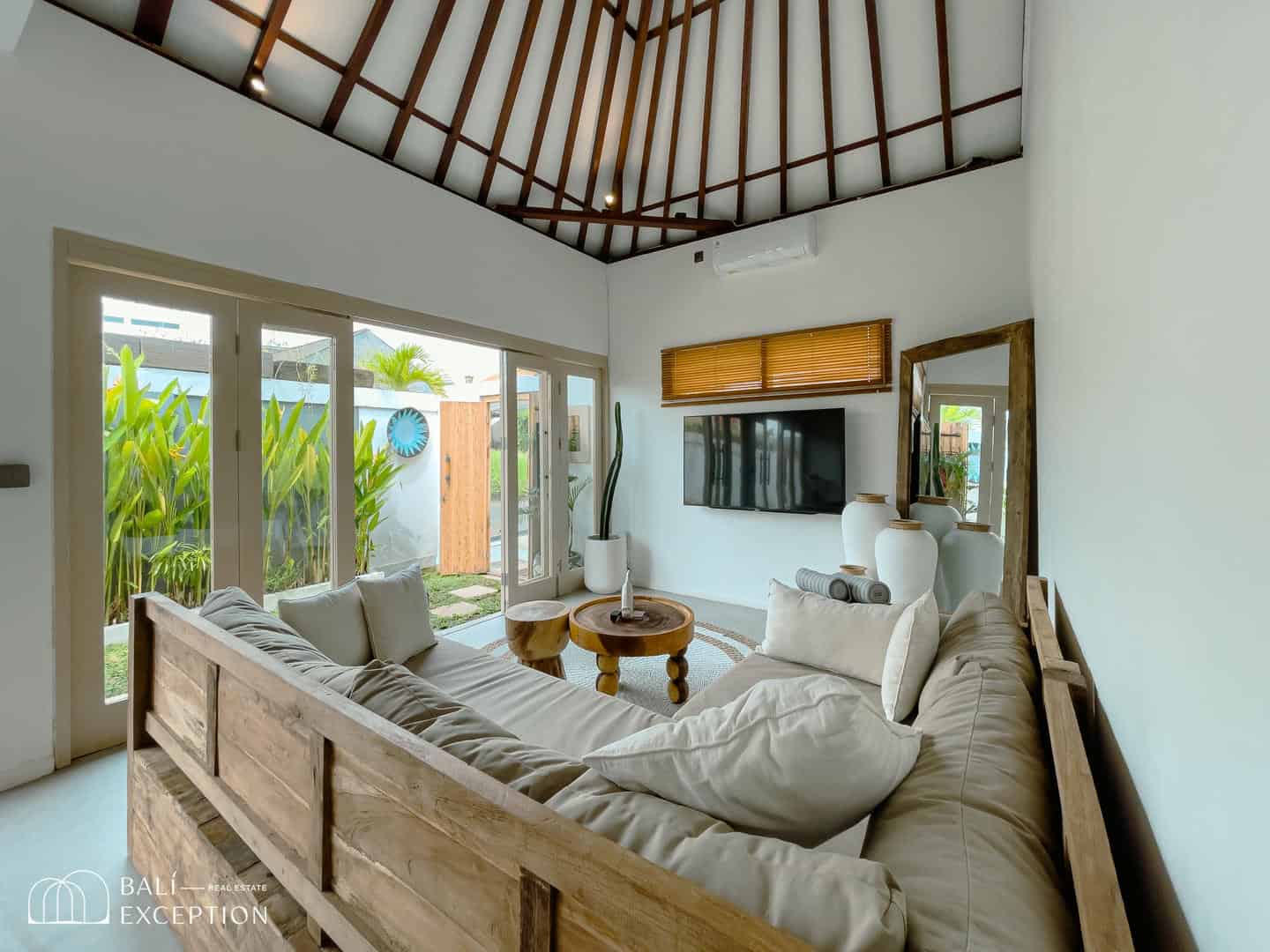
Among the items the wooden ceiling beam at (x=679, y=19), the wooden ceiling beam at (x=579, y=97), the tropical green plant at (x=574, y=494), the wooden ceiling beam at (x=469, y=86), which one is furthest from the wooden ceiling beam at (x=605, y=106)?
the tropical green plant at (x=574, y=494)

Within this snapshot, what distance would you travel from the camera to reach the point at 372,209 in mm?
3586

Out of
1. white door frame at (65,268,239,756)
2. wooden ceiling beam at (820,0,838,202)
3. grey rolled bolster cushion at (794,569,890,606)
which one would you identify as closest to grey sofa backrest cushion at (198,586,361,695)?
white door frame at (65,268,239,756)

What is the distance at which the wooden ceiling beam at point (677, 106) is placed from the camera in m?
3.59

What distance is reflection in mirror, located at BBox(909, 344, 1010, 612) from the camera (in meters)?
3.32

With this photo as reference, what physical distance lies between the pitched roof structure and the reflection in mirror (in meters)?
1.52

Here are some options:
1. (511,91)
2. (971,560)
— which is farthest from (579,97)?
(971,560)

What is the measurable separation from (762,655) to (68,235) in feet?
11.8

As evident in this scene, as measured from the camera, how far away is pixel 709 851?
77 cm

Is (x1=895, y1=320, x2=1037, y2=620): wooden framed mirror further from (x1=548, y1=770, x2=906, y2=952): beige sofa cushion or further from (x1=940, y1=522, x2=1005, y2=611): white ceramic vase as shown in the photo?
(x1=548, y1=770, x2=906, y2=952): beige sofa cushion

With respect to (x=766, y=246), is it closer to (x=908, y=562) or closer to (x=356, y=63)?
(x=908, y=562)

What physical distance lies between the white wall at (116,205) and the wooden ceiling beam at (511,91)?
2.08 ft

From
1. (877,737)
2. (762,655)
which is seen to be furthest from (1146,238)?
(762,655)

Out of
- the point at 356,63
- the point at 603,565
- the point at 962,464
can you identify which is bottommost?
the point at 603,565

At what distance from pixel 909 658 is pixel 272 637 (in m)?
2.02
